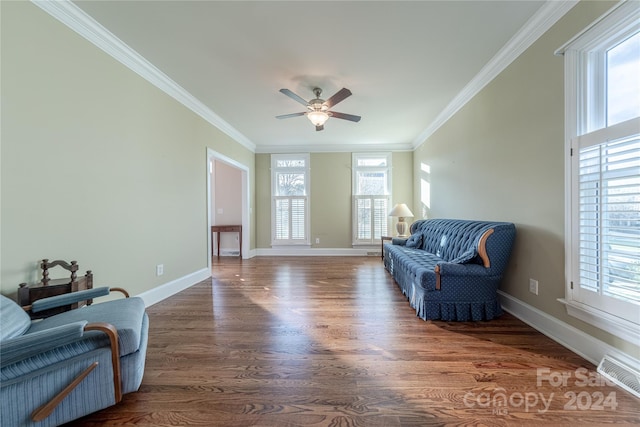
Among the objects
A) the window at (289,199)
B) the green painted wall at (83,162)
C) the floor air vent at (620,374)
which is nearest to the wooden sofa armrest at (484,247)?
the floor air vent at (620,374)

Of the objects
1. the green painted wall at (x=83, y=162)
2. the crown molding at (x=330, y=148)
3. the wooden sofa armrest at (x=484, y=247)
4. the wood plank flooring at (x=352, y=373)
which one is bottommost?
the wood plank flooring at (x=352, y=373)

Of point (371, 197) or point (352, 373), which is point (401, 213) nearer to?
point (371, 197)

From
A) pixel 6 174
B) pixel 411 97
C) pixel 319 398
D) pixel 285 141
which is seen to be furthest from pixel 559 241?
pixel 285 141

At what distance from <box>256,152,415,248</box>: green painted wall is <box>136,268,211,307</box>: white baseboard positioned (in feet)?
9.72

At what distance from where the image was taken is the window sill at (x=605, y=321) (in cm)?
148

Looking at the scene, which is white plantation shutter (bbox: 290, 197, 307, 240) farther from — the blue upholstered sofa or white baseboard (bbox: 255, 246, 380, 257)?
the blue upholstered sofa

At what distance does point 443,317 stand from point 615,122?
1.96 m

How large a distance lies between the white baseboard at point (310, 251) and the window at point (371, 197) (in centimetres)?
23

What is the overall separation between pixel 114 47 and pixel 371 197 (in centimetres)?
515

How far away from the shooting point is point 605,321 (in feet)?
Answer: 5.32

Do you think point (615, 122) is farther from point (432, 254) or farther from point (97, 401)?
A: point (97, 401)

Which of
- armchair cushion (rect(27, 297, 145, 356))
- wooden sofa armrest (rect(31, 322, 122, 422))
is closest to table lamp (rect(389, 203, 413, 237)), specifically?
armchair cushion (rect(27, 297, 145, 356))

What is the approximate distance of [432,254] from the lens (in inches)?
141

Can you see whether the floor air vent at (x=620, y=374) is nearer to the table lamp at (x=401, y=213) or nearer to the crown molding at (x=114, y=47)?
the table lamp at (x=401, y=213)
